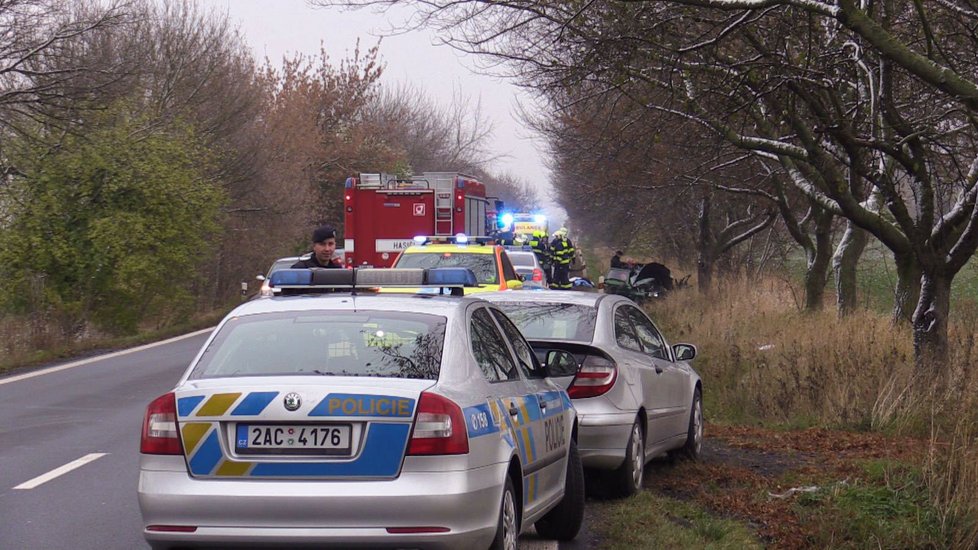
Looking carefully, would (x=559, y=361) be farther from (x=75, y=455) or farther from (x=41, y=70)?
(x=41, y=70)

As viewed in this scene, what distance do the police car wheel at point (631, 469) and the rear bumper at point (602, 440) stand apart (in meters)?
0.07

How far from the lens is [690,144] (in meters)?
17.7

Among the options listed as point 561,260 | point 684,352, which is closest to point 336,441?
point 684,352

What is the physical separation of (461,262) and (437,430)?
12.1 meters

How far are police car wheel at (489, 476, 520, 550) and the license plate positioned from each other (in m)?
0.83

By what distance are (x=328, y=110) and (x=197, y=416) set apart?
5059 centimetres

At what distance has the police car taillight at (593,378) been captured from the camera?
8.77 m

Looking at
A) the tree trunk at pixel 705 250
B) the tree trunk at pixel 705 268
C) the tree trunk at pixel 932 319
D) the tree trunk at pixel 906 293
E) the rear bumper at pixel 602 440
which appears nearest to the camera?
the rear bumper at pixel 602 440

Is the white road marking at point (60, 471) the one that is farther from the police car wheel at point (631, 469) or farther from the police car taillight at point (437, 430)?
the police car taillight at point (437, 430)

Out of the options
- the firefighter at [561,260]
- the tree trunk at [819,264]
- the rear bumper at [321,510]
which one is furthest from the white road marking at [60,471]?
the firefighter at [561,260]

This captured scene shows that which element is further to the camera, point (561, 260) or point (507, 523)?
point (561, 260)

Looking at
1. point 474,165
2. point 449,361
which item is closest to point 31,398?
point 449,361

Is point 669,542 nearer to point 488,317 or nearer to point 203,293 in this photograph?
point 488,317

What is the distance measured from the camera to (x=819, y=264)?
81.5ft
